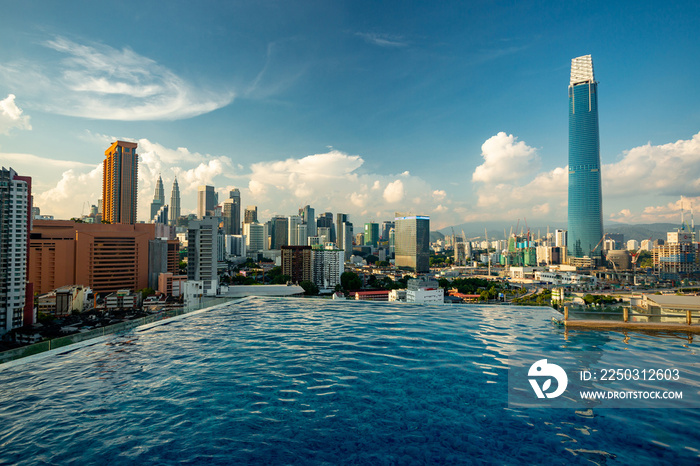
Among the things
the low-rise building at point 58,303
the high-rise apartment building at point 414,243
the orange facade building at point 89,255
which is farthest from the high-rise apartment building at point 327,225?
the low-rise building at point 58,303

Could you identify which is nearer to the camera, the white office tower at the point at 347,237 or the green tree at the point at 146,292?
the green tree at the point at 146,292

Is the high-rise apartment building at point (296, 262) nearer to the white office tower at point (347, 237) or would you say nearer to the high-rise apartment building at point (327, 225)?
the white office tower at point (347, 237)

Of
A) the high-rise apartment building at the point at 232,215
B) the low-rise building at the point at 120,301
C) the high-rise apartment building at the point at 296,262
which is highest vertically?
the high-rise apartment building at the point at 232,215

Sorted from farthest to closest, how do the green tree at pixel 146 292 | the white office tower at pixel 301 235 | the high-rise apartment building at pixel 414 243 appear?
the white office tower at pixel 301 235
the high-rise apartment building at pixel 414 243
the green tree at pixel 146 292

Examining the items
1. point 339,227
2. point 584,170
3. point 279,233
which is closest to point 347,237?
point 339,227

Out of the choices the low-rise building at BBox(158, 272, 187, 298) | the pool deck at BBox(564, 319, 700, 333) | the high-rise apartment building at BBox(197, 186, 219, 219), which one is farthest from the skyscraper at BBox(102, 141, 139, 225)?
the pool deck at BBox(564, 319, 700, 333)

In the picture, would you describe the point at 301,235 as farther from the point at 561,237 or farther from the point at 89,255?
the point at 561,237
